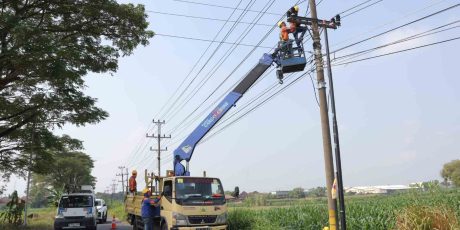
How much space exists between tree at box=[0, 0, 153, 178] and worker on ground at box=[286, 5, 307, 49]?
6.33m

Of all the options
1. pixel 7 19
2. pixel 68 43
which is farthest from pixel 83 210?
pixel 7 19

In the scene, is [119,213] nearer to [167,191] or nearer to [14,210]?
[14,210]

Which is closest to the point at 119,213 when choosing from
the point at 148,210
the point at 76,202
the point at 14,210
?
the point at 14,210

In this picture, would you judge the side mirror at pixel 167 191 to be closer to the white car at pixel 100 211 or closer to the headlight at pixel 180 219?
the headlight at pixel 180 219

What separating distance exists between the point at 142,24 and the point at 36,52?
4.59m

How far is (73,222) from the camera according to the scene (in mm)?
20594

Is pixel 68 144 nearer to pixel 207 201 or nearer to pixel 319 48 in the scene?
pixel 207 201

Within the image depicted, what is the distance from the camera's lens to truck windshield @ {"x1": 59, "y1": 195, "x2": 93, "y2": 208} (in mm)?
21109

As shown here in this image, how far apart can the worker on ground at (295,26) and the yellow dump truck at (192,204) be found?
5.69 meters

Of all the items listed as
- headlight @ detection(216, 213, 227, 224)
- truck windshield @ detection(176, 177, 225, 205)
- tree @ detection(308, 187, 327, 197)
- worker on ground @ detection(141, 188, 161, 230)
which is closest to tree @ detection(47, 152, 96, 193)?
tree @ detection(308, 187, 327, 197)

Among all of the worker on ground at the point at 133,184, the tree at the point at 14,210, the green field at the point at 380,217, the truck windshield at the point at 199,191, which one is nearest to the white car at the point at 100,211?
the tree at the point at 14,210

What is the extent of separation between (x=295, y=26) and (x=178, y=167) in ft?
23.5

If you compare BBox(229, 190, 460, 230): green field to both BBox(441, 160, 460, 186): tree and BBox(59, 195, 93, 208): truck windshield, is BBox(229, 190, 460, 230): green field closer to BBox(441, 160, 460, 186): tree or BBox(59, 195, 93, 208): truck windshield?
BBox(59, 195, 93, 208): truck windshield

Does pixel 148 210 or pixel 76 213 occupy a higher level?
pixel 148 210
